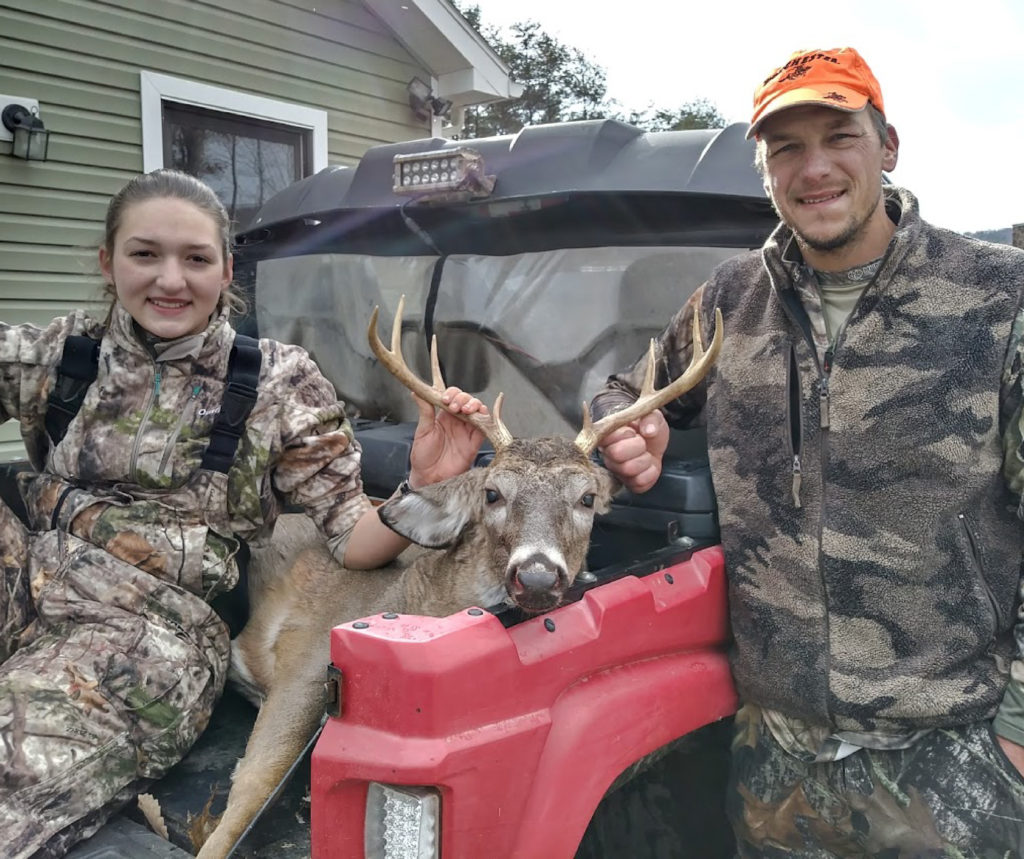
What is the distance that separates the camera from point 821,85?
247 centimetres

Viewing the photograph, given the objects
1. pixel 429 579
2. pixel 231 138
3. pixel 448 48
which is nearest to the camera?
pixel 429 579

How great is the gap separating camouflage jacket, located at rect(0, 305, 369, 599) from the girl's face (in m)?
0.08

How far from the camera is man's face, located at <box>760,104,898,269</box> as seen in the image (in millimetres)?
2484

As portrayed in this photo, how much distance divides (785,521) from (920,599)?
0.37 m

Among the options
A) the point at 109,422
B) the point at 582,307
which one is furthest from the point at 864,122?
the point at 109,422

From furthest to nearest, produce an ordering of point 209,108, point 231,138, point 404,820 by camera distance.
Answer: point 231,138
point 209,108
point 404,820

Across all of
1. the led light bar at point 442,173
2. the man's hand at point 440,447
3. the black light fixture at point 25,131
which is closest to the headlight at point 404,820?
the man's hand at point 440,447

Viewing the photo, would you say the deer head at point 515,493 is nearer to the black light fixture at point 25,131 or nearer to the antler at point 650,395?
the antler at point 650,395

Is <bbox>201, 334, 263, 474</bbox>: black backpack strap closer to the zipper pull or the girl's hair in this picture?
the girl's hair

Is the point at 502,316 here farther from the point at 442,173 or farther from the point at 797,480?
the point at 797,480

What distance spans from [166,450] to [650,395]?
1.44 m

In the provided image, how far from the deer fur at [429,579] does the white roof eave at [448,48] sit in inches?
281

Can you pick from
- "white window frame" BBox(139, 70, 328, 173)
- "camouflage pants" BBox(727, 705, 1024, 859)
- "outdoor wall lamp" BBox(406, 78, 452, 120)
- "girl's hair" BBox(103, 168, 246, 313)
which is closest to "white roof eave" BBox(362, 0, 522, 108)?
"outdoor wall lamp" BBox(406, 78, 452, 120)

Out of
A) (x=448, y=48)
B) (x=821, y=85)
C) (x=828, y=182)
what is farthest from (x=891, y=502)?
(x=448, y=48)
